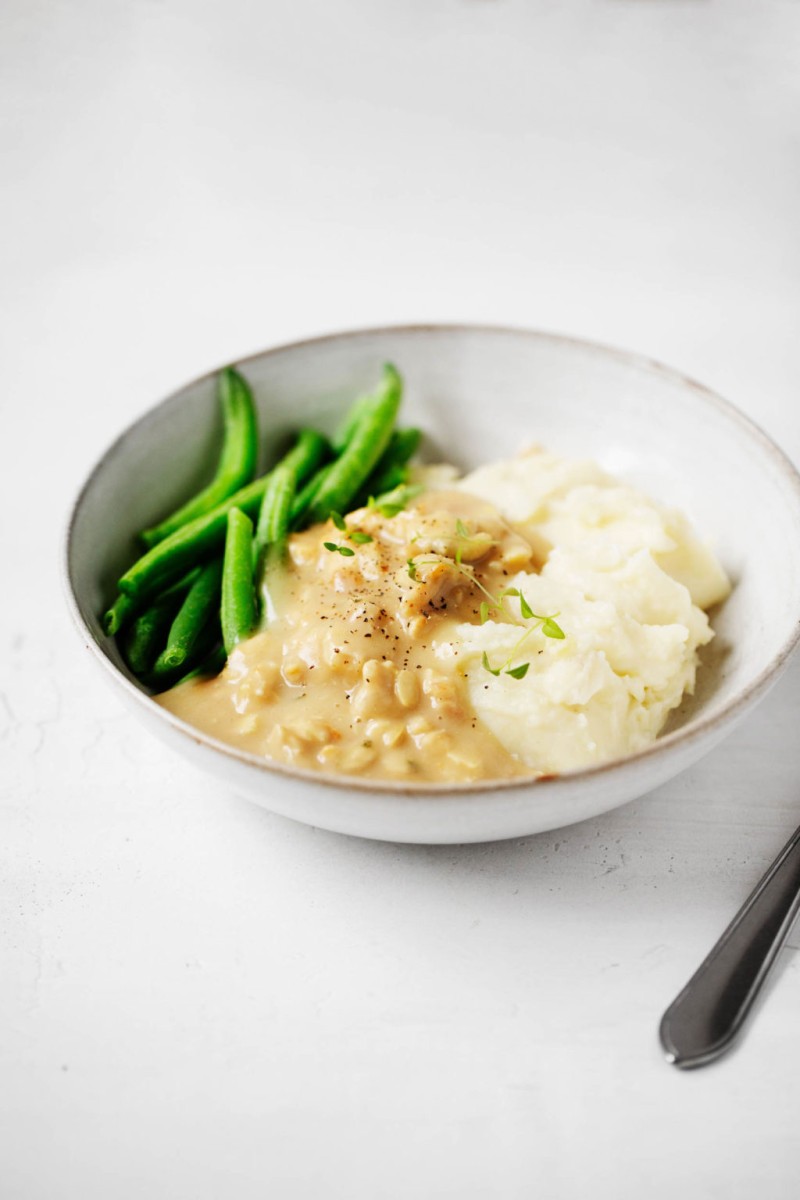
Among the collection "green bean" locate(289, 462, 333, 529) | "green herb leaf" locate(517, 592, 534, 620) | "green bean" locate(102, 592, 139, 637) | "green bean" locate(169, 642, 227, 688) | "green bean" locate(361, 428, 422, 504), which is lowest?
"green bean" locate(102, 592, 139, 637)

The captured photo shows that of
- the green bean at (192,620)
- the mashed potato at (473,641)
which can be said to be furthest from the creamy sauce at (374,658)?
the green bean at (192,620)

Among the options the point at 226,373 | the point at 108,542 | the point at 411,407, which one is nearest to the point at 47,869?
the point at 108,542

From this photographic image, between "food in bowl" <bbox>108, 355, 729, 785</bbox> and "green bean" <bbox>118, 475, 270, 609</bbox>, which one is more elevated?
"food in bowl" <bbox>108, 355, 729, 785</bbox>

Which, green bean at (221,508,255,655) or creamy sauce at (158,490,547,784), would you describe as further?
green bean at (221,508,255,655)

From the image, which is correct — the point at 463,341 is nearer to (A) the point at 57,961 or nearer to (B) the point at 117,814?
(B) the point at 117,814

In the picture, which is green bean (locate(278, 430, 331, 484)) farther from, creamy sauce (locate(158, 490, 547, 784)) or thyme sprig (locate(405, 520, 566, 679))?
thyme sprig (locate(405, 520, 566, 679))

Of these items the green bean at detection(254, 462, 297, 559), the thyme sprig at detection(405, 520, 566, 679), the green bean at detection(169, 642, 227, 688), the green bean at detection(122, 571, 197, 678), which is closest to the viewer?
the thyme sprig at detection(405, 520, 566, 679)

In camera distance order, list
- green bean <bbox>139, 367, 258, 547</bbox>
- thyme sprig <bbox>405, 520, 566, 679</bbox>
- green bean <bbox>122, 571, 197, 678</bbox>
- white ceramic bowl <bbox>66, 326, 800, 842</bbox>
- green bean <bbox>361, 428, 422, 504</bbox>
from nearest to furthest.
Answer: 1. white ceramic bowl <bbox>66, 326, 800, 842</bbox>
2. thyme sprig <bbox>405, 520, 566, 679</bbox>
3. green bean <bbox>122, 571, 197, 678</bbox>
4. green bean <bbox>139, 367, 258, 547</bbox>
5. green bean <bbox>361, 428, 422, 504</bbox>

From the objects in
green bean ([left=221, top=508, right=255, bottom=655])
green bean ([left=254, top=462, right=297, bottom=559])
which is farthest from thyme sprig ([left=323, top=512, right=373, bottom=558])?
green bean ([left=221, top=508, right=255, bottom=655])
